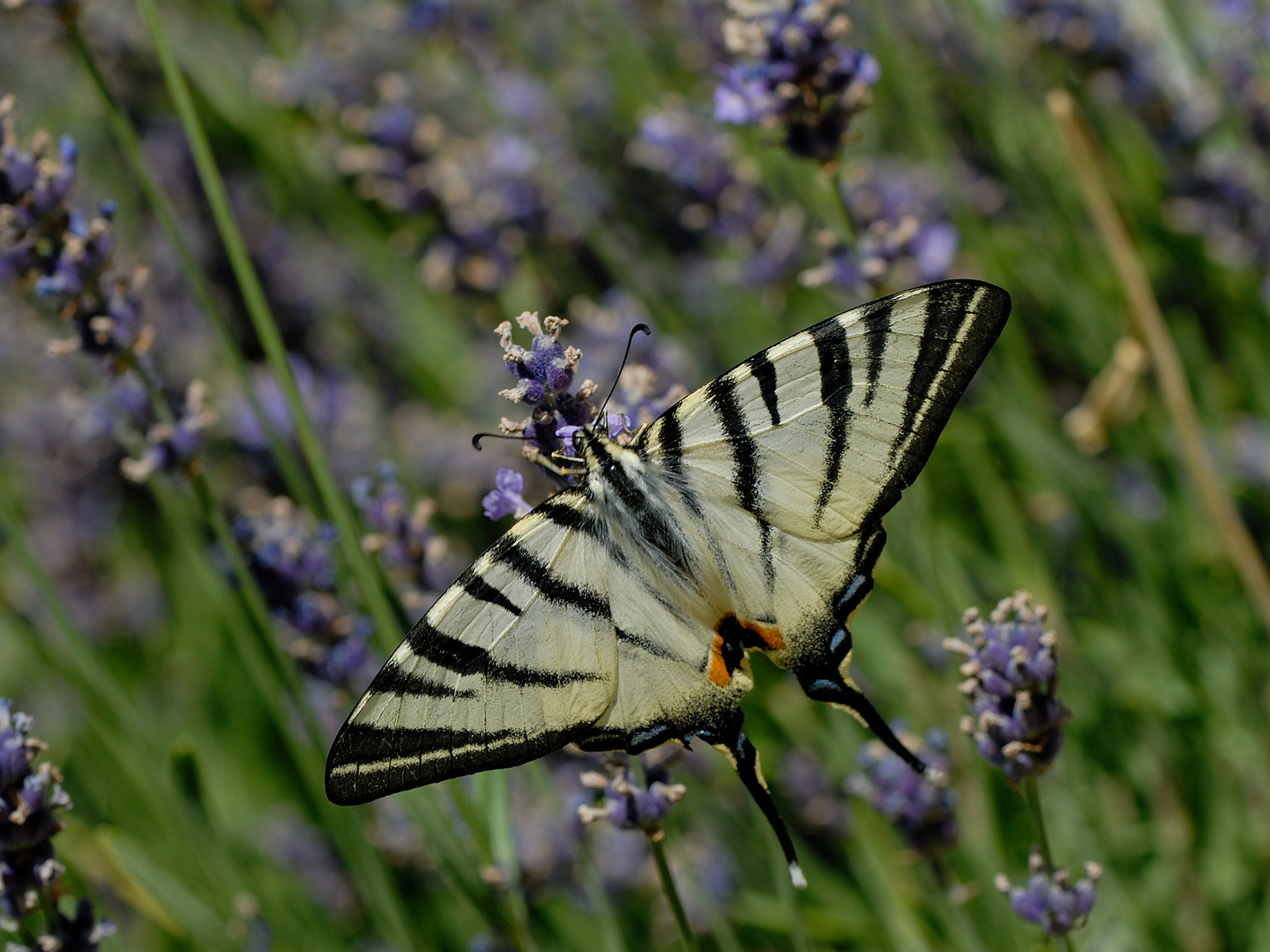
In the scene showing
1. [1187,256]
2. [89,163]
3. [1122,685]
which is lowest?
[1122,685]

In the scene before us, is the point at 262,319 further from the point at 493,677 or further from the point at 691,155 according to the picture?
the point at 691,155

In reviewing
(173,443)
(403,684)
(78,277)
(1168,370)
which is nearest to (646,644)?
(403,684)

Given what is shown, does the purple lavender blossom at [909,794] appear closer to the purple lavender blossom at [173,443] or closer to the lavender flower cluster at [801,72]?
the lavender flower cluster at [801,72]

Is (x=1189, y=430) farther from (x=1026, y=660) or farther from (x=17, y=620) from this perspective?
(x=17, y=620)

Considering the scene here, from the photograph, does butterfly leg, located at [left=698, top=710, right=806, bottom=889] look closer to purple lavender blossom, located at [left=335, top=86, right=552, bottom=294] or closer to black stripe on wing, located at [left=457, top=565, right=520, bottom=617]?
black stripe on wing, located at [left=457, top=565, right=520, bottom=617]

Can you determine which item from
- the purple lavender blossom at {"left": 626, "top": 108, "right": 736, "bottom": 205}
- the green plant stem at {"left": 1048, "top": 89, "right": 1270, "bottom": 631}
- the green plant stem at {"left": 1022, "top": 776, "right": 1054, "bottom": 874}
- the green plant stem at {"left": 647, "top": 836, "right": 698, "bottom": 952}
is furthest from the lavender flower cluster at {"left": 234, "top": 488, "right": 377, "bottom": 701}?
the green plant stem at {"left": 1048, "top": 89, "right": 1270, "bottom": 631}

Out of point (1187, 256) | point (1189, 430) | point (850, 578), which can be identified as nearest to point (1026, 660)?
point (850, 578)
